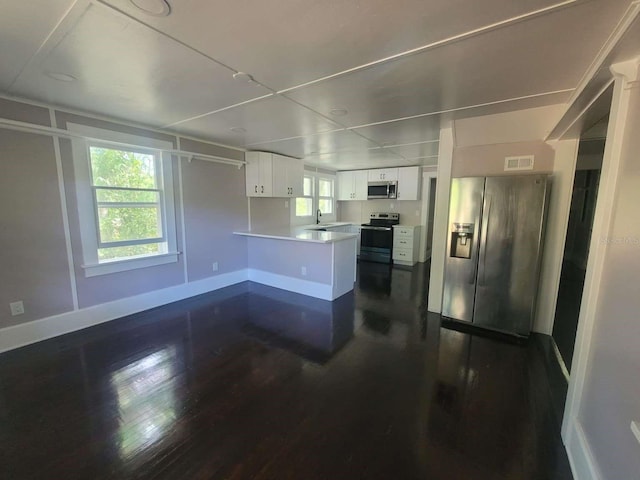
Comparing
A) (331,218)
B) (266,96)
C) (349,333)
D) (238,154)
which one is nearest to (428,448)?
(349,333)

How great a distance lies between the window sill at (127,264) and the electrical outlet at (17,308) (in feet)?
1.79

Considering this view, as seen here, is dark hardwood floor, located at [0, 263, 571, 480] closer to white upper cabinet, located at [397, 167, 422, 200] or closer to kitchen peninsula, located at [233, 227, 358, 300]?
kitchen peninsula, located at [233, 227, 358, 300]

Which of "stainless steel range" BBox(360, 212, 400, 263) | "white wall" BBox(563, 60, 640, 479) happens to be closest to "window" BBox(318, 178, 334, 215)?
"stainless steel range" BBox(360, 212, 400, 263)

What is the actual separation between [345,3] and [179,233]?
3563 millimetres

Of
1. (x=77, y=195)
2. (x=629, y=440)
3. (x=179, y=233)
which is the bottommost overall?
(x=629, y=440)

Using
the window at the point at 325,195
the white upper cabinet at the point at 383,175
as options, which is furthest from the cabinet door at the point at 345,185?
the white upper cabinet at the point at 383,175

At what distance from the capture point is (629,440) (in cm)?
110

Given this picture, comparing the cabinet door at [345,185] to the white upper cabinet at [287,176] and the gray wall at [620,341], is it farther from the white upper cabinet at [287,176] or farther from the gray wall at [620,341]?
the gray wall at [620,341]

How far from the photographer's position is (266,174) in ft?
15.0

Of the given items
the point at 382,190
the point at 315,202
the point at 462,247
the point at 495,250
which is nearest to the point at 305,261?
the point at 462,247

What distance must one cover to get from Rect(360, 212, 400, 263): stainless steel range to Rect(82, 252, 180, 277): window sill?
163 inches

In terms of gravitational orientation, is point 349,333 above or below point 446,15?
below

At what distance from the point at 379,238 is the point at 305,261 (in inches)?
107

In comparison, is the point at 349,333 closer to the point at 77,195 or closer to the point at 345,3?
the point at 345,3
